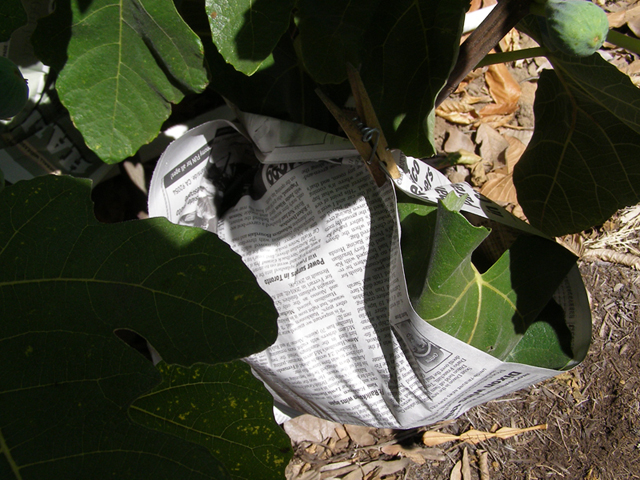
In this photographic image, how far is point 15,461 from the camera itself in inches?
22.0

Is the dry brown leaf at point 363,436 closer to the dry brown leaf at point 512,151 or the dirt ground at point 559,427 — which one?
the dirt ground at point 559,427

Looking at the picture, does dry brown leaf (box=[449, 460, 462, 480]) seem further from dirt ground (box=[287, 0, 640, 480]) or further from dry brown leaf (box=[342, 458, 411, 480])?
dry brown leaf (box=[342, 458, 411, 480])

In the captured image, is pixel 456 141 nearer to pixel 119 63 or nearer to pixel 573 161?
pixel 573 161

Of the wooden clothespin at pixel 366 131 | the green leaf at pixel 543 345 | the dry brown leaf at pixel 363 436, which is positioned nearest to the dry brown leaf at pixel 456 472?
the dry brown leaf at pixel 363 436

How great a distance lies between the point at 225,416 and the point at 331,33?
0.68 meters

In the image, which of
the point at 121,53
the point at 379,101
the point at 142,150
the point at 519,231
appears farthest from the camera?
the point at 142,150

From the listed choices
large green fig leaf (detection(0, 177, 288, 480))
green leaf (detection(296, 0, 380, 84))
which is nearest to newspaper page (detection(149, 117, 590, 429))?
green leaf (detection(296, 0, 380, 84))

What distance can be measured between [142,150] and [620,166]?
1.32 meters

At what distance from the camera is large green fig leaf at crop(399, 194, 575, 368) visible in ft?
Result: 2.89

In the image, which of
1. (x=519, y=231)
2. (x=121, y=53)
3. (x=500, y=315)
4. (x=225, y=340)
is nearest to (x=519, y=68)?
(x=519, y=231)

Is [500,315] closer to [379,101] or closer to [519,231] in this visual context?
[519,231]

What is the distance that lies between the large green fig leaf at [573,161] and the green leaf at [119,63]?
2.27ft

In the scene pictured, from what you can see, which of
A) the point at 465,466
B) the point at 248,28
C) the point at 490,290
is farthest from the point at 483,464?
the point at 248,28

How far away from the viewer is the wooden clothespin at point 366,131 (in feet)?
2.88
